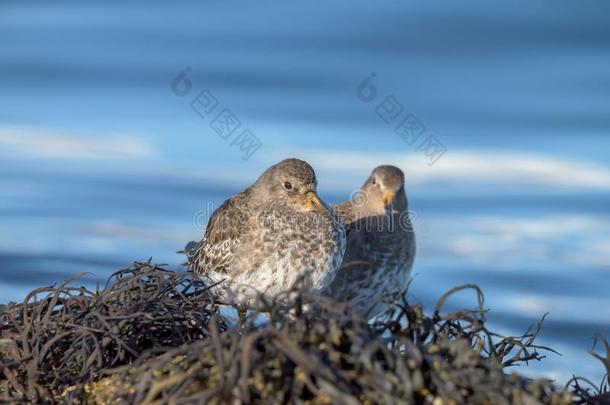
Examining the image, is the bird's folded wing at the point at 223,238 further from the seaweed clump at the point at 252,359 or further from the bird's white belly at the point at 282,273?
the seaweed clump at the point at 252,359

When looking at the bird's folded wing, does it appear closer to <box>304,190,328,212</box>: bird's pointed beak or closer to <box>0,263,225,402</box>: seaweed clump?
<box>304,190,328,212</box>: bird's pointed beak

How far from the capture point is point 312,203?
21.9ft

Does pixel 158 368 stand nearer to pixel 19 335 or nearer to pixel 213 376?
pixel 213 376

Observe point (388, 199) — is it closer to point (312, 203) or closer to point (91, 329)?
point (312, 203)

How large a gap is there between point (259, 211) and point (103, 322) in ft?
9.82

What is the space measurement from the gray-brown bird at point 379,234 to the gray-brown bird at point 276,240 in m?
0.44

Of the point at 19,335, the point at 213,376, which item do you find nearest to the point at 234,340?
the point at 213,376

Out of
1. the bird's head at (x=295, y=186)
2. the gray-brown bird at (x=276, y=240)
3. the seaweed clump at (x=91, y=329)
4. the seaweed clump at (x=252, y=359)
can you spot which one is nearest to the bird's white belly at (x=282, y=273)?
the gray-brown bird at (x=276, y=240)

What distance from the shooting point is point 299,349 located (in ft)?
10.1

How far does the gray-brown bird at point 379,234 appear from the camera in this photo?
699cm

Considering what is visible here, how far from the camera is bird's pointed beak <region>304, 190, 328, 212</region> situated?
6.66 m

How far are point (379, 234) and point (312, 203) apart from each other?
88 centimetres

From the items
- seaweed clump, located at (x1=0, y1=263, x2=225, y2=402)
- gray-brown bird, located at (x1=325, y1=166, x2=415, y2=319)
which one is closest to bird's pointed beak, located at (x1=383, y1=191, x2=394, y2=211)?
gray-brown bird, located at (x1=325, y1=166, x2=415, y2=319)

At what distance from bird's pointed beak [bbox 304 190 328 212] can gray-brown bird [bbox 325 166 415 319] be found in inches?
20.9
